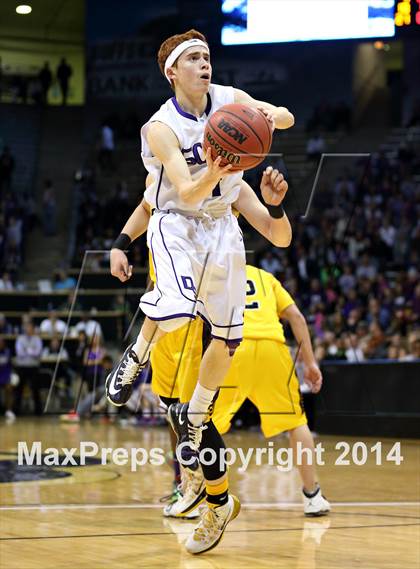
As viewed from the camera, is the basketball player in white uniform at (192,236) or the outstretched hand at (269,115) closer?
the outstretched hand at (269,115)

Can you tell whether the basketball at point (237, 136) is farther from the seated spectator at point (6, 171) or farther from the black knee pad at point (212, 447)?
the seated spectator at point (6, 171)

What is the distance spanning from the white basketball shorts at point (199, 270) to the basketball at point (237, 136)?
22.6 inches

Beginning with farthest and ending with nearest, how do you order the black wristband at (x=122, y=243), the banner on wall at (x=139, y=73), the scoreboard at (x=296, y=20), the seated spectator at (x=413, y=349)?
1. the banner on wall at (x=139, y=73)
2. the scoreboard at (x=296, y=20)
3. the seated spectator at (x=413, y=349)
4. the black wristband at (x=122, y=243)

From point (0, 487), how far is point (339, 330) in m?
6.43

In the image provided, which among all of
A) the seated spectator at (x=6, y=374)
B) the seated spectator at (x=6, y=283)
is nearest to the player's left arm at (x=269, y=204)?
the seated spectator at (x=6, y=374)

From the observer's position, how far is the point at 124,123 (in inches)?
957

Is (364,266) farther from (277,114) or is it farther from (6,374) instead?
(277,114)

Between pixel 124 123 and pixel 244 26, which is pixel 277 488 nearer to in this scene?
pixel 244 26

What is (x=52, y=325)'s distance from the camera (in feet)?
53.4

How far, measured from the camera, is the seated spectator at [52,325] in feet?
52.5

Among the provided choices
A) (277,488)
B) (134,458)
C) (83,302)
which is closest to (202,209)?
(277,488)

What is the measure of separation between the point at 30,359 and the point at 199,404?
37.6 ft

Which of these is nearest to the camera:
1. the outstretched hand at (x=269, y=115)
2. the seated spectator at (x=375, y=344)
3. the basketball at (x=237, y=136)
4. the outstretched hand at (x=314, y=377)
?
the basketball at (x=237, y=136)

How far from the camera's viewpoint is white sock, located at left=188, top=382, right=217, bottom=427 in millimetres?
4938
